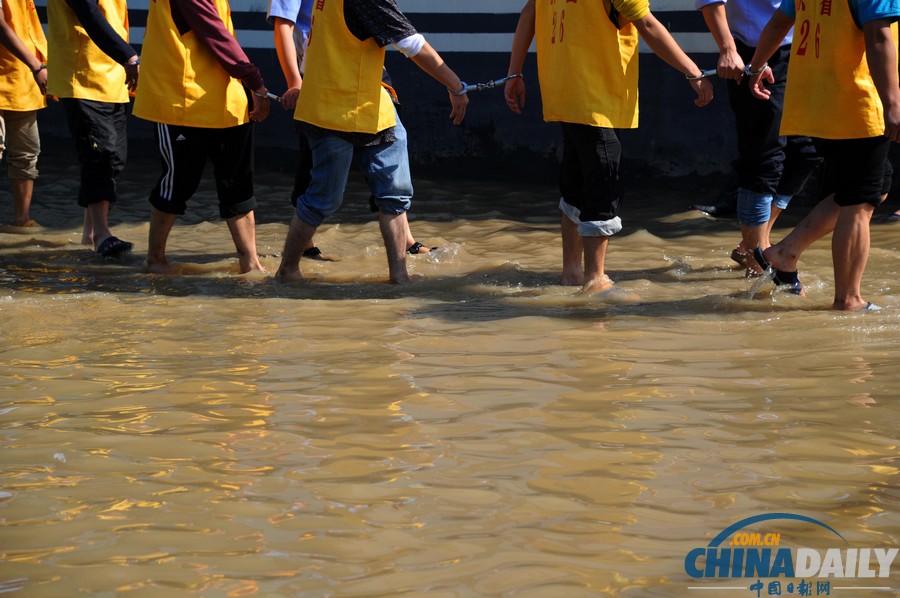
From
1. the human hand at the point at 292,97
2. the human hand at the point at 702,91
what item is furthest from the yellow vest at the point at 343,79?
the human hand at the point at 702,91

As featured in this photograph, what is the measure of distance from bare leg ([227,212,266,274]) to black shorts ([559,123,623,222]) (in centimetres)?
180

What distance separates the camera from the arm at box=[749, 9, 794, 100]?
17.3 ft

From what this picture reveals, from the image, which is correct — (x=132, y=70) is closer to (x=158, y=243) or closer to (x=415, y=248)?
(x=158, y=243)

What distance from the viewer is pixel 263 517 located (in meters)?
2.80

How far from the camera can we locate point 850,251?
4.92 m

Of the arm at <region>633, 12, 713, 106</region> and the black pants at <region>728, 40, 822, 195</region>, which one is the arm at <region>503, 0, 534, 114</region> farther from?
the black pants at <region>728, 40, 822, 195</region>

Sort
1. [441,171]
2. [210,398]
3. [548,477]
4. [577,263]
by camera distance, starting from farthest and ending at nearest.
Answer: [441,171] → [577,263] → [210,398] → [548,477]

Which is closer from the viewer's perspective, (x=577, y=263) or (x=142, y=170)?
(x=577, y=263)

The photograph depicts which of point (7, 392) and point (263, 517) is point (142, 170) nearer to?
point (7, 392)

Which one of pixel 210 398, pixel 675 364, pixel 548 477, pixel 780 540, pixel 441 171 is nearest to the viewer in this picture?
pixel 780 540

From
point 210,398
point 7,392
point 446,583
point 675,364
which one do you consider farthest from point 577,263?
point 446,583

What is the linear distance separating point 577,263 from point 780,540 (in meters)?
3.24

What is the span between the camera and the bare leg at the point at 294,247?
18.9ft

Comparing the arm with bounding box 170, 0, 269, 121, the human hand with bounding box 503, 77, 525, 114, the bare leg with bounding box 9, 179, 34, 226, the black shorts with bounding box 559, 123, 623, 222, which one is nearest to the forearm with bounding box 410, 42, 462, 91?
the human hand with bounding box 503, 77, 525, 114
